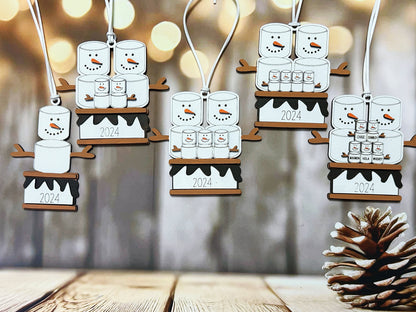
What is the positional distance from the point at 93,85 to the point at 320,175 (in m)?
0.49

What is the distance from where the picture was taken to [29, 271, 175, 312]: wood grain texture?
54cm

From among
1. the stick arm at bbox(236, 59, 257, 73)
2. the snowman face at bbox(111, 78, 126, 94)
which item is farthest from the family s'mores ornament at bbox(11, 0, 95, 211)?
the stick arm at bbox(236, 59, 257, 73)

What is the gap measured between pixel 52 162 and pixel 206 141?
0.31m

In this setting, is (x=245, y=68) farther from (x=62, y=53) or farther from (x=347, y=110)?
(x=62, y=53)

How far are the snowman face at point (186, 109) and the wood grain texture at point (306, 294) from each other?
1.11 ft

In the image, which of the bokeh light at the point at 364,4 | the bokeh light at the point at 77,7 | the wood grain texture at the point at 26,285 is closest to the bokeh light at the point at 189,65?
the bokeh light at the point at 77,7

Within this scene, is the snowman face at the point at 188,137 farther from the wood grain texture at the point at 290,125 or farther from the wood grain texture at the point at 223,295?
the wood grain texture at the point at 223,295

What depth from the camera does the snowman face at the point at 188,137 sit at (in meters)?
0.73

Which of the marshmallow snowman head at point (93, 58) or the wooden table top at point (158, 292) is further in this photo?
the marshmallow snowman head at point (93, 58)

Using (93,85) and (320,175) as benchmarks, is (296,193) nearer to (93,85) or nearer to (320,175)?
(320,175)

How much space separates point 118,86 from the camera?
75 cm

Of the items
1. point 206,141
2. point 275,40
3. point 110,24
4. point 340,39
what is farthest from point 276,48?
point 110,24

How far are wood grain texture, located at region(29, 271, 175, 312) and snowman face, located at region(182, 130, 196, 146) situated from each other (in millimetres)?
258

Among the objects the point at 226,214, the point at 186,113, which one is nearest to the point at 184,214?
the point at 226,214
